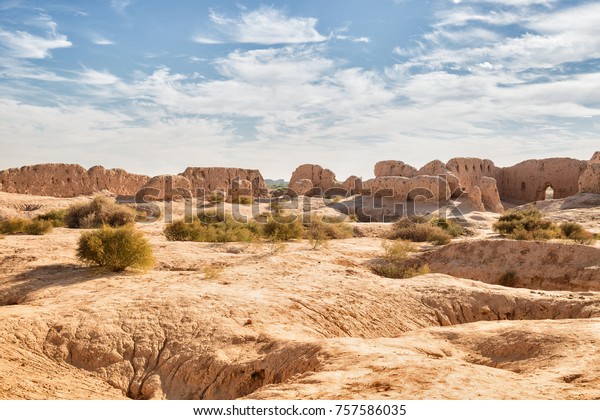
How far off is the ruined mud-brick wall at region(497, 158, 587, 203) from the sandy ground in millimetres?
27718

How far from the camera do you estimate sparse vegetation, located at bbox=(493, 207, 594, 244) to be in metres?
18.0

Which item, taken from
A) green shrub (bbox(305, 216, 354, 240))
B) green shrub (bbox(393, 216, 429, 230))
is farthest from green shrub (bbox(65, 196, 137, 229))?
green shrub (bbox(393, 216, 429, 230))

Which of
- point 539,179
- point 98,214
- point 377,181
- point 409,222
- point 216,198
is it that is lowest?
point 409,222

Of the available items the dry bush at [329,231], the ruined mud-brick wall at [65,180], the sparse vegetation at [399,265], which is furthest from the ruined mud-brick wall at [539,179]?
the ruined mud-brick wall at [65,180]

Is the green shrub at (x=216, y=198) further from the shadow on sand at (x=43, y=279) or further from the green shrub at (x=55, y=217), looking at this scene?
the shadow on sand at (x=43, y=279)

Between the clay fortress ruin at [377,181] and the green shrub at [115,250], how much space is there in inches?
674

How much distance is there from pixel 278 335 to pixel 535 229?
15.3 m

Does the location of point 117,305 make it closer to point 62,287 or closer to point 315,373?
point 62,287

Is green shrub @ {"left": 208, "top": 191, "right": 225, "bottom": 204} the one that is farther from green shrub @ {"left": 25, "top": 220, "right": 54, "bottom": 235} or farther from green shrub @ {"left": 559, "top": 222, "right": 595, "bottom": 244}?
green shrub @ {"left": 559, "top": 222, "right": 595, "bottom": 244}

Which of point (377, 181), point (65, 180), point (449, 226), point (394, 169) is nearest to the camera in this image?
point (449, 226)

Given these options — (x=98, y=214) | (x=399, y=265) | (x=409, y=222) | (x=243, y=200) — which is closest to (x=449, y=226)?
(x=409, y=222)

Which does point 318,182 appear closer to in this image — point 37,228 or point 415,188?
point 415,188

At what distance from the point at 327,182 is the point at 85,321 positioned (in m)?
28.9

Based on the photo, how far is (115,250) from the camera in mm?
11062
